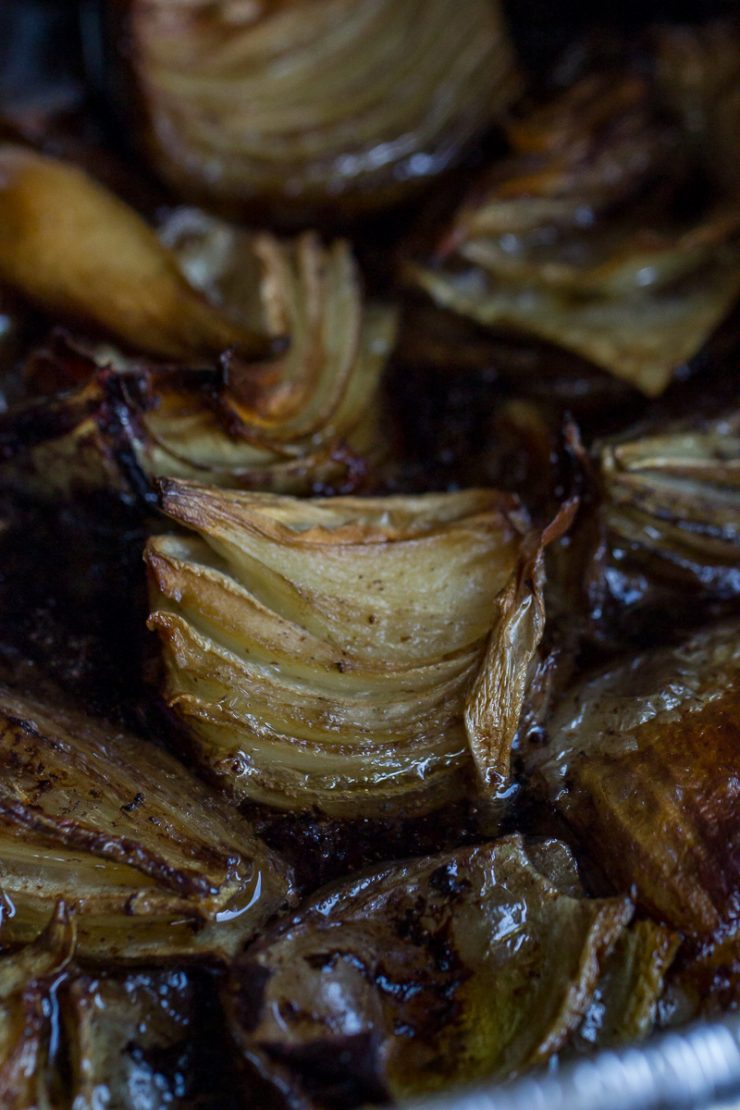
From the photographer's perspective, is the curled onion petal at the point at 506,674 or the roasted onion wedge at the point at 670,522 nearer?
the curled onion petal at the point at 506,674

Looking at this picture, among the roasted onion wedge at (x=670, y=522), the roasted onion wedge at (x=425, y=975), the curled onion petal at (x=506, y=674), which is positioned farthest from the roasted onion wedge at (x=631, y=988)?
the roasted onion wedge at (x=670, y=522)

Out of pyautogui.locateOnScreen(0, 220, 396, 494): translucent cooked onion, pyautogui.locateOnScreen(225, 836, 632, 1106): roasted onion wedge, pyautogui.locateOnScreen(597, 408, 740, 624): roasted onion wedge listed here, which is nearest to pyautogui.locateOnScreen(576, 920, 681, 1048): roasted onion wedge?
pyautogui.locateOnScreen(225, 836, 632, 1106): roasted onion wedge

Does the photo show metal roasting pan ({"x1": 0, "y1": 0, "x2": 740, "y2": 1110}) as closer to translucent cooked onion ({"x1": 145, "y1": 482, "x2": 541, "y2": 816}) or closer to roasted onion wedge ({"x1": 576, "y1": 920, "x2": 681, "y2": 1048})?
roasted onion wedge ({"x1": 576, "y1": 920, "x2": 681, "y2": 1048})

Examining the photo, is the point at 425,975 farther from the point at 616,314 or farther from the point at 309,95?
the point at 309,95

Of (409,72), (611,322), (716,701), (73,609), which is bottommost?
(716,701)

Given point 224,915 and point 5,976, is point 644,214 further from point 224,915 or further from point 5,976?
point 5,976

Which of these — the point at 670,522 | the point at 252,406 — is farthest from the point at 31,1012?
the point at 670,522

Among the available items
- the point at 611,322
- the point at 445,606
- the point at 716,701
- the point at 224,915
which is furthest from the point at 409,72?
the point at 224,915

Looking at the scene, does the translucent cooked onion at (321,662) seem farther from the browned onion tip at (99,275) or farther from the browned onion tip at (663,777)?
the browned onion tip at (99,275)
